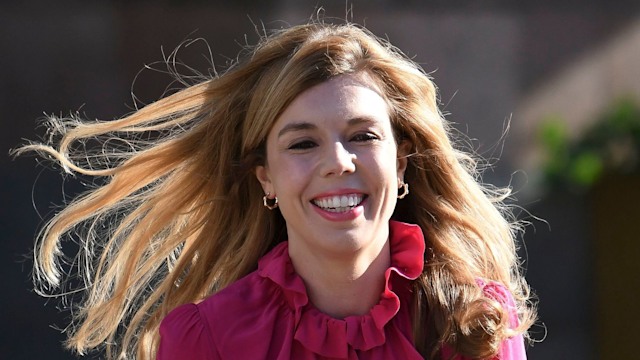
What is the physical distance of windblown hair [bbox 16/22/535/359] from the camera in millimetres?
3127

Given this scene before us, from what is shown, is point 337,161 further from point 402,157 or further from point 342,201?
point 402,157

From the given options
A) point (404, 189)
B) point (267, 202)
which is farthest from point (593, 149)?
point (267, 202)

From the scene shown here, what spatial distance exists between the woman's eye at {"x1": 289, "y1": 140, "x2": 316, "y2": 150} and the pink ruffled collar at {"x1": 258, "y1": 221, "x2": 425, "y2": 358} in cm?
28

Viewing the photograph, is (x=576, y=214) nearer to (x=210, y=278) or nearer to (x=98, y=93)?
(x=98, y=93)

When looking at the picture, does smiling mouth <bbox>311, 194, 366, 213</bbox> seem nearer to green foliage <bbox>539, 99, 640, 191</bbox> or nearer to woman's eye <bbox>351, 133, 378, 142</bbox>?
woman's eye <bbox>351, 133, 378, 142</bbox>

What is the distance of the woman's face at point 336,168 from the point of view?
2.99 meters

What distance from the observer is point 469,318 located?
3047 millimetres

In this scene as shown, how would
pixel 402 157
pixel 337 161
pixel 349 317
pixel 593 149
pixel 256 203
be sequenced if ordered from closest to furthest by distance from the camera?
pixel 337 161 < pixel 349 317 < pixel 402 157 < pixel 256 203 < pixel 593 149

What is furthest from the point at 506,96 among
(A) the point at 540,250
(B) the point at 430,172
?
(B) the point at 430,172

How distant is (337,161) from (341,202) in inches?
4.0

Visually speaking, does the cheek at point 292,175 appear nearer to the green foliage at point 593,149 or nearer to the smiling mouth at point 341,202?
the smiling mouth at point 341,202

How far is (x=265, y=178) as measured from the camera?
3238 millimetres

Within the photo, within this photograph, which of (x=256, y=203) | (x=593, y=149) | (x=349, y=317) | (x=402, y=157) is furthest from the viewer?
(x=593, y=149)

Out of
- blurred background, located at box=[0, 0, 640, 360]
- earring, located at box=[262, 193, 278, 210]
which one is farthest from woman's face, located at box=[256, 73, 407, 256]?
blurred background, located at box=[0, 0, 640, 360]
